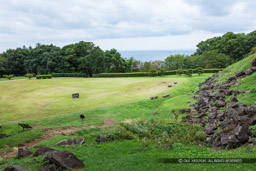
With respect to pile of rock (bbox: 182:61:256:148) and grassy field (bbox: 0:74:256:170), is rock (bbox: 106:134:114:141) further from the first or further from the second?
pile of rock (bbox: 182:61:256:148)

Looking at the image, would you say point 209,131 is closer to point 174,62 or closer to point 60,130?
point 60,130

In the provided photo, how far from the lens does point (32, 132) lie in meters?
15.5

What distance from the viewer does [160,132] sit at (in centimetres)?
1257

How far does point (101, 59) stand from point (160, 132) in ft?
227

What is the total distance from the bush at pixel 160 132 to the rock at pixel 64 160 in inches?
181

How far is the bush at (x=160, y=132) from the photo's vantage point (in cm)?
1112

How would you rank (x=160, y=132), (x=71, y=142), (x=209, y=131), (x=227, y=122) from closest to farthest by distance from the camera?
1. (x=227, y=122)
2. (x=209, y=131)
3. (x=71, y=142)
4. (x=160, y=132)

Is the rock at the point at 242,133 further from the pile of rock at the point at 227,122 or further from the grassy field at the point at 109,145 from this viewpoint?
the grassy field at the point at 109,145

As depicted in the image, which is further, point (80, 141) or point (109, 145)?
point (80, 141)

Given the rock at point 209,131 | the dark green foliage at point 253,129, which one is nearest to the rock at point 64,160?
the rock at point 209,131

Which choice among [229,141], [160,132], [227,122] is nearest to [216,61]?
[227,122]

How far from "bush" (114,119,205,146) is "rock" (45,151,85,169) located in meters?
4.60

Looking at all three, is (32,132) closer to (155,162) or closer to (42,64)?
(155,162)

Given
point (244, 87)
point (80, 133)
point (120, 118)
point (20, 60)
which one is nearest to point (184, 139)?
point (80, 133)
